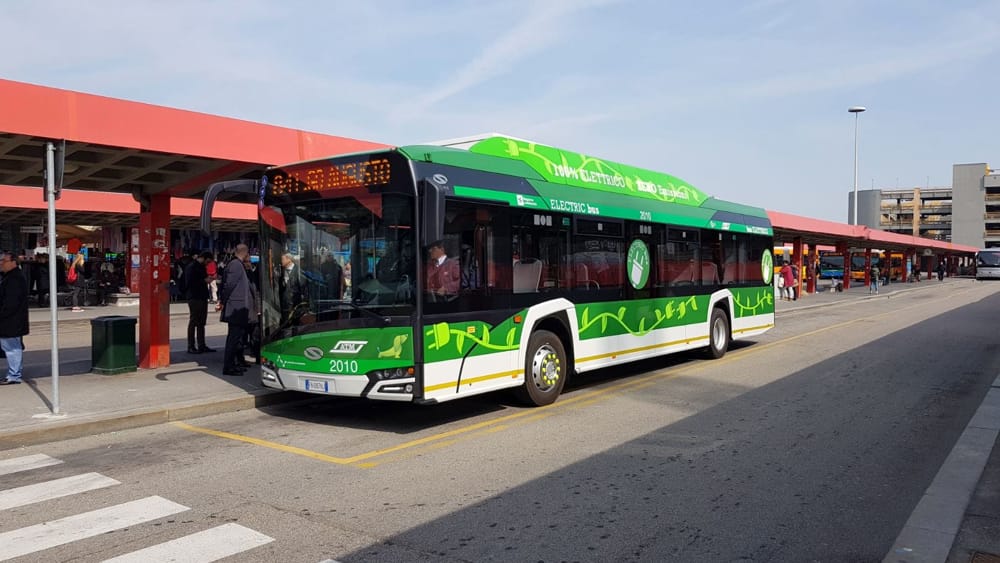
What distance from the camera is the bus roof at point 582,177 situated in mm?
8477

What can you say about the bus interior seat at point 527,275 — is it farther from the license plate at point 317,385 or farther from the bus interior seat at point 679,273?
the bus interior seat at point 679,273

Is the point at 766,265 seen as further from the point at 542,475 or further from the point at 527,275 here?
the point at 542,475

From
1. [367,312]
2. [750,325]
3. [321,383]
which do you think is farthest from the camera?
[750,325]

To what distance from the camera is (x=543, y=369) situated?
8.99 meters

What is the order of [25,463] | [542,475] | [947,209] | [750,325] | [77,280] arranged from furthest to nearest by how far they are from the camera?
[947,209] → [77,280] → [750,325] → [25,463] → [542,475]

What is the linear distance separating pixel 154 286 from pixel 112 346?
50.5 inches

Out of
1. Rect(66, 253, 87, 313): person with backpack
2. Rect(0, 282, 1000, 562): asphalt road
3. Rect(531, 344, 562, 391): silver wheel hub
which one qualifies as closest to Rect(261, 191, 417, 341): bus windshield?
Rect(0, 282, 1000, 562): asphalt road

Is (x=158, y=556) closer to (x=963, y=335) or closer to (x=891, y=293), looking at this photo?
(x=963, y=335)

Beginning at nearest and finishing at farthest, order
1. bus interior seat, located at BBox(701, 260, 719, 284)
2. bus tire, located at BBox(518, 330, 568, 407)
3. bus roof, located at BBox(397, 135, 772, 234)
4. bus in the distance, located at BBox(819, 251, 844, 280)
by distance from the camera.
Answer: bus roof, located at BBox(397, 135, 772, 234), bus tire, located at BBox(518, 330, 568, 407), bus interior seat, located at BBox(701, 260, 719, 284), bus in the distance, located at BBox(819, 251, 844, 280)

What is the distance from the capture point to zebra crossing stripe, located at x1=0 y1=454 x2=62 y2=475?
642cm

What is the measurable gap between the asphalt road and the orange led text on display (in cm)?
266

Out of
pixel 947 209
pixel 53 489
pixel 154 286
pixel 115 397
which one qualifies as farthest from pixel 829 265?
pixel 947 209

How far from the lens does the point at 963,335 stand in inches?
701

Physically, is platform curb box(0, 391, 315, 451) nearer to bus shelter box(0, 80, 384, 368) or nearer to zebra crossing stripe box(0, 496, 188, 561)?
zebra crossing stripe box(0, 496, 188, 561)
